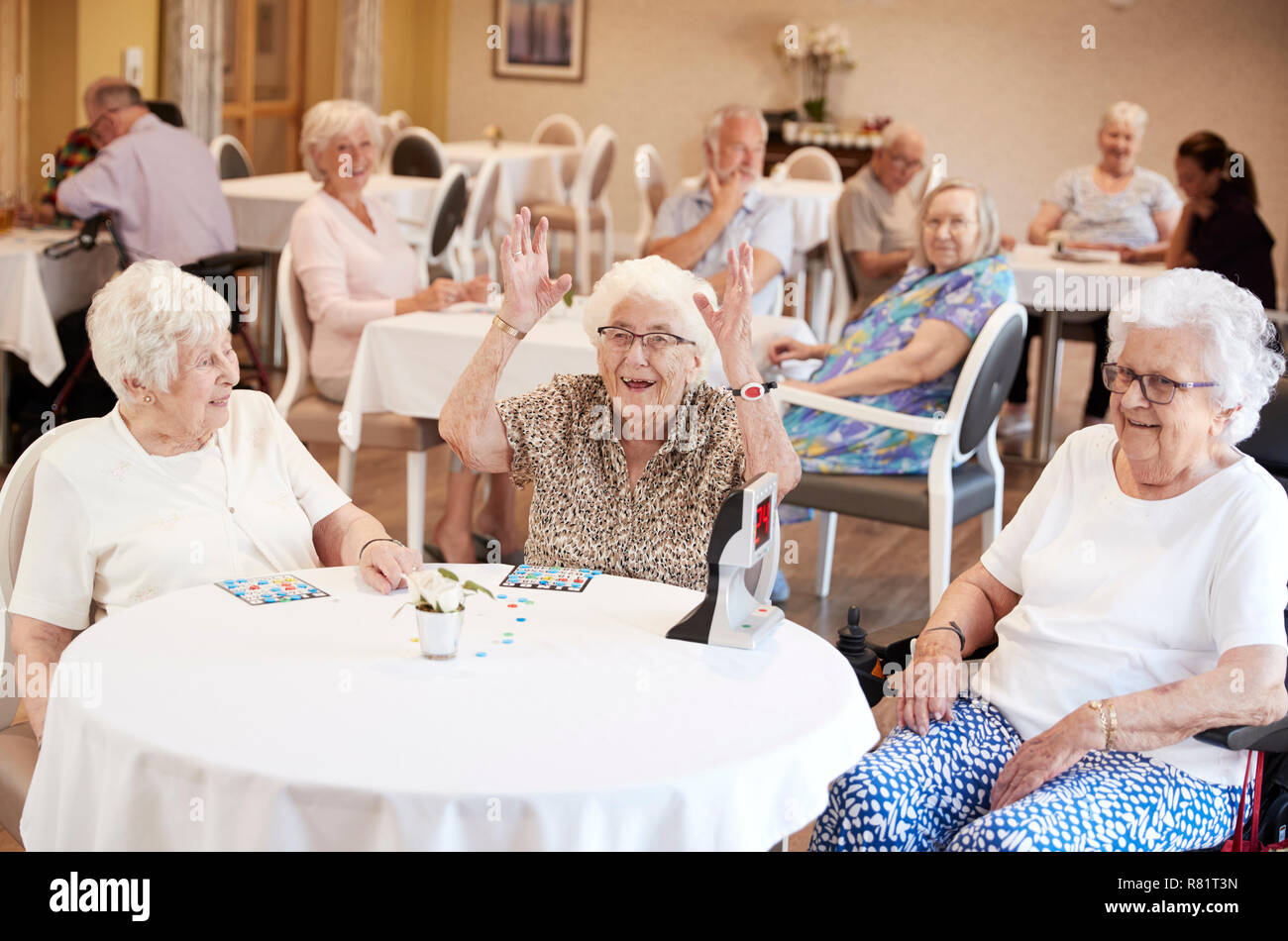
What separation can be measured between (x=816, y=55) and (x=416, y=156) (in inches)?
155

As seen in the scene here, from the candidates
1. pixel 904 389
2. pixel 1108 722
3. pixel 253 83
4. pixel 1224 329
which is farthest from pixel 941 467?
pixel 253 83

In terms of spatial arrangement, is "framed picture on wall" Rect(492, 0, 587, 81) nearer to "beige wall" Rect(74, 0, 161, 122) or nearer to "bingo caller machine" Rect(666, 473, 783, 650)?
"beige wall" Rect(74, 0, 161, 122)

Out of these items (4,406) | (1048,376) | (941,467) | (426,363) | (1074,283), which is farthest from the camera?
(1048,376)

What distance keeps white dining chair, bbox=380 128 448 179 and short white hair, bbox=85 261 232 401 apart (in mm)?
5656

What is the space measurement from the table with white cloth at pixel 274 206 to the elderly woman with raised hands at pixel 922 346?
8.97ft

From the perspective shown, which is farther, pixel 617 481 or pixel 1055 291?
pixel 1055 291

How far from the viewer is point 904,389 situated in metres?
3.58

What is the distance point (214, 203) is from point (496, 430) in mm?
3289

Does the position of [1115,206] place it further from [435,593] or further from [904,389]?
[435,593]

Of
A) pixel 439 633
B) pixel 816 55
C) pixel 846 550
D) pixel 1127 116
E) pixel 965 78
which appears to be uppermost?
pixel 816 55

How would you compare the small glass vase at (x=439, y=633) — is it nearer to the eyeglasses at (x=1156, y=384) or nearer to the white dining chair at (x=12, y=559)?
the white dining chair at (x=12, y=559)

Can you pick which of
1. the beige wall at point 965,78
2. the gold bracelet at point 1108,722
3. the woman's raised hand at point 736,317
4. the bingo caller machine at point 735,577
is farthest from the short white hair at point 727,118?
the beige wall at point 965,78
